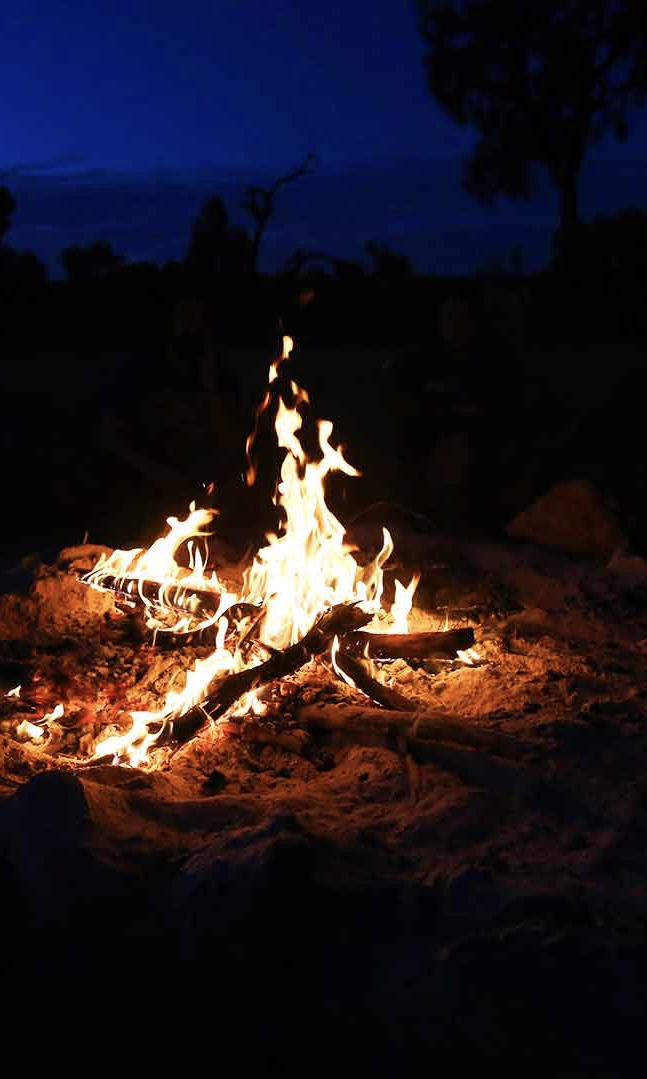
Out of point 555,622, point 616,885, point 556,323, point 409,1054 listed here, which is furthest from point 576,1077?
point 556,323

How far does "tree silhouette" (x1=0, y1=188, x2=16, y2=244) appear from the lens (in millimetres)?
15484

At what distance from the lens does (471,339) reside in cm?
590

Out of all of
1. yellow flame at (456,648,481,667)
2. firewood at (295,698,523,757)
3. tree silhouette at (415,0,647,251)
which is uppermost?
tree silhouette at (415,0,647,251)

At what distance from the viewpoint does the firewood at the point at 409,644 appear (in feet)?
12.6

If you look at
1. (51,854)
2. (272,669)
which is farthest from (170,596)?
(51,854)

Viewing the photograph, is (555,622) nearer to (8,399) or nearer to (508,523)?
(508,523)

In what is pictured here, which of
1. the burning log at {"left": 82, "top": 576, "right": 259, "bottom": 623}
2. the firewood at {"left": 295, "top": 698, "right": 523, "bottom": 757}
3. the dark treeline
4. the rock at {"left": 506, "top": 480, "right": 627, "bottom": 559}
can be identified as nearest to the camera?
the firewood at {"left": 295, "top": 698, "right": 523, "bottom": 757}

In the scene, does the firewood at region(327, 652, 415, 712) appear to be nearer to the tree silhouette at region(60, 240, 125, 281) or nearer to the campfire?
the campfire

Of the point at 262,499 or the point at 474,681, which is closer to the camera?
the point at 474,681

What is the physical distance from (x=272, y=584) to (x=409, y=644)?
0.68m

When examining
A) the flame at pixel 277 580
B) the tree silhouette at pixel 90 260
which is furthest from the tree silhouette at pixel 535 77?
the flame at pixel 277 580

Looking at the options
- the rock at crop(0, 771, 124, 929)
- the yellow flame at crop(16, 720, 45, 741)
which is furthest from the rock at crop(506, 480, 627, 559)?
the rock at crop(0, 771, 124, 929)

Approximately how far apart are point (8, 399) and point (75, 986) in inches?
294

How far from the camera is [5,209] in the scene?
614 inches
